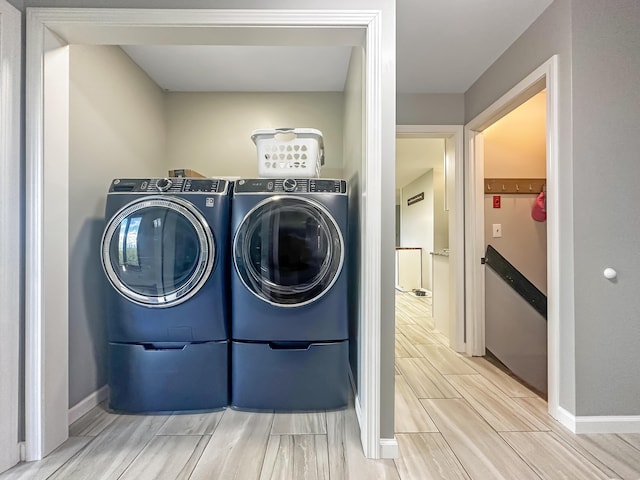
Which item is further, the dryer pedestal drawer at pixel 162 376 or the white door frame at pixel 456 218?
the white door frame at pixel 456 218

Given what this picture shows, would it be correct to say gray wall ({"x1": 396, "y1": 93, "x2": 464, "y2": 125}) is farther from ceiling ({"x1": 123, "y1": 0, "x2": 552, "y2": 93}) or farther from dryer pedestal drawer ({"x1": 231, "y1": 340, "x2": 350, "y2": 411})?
dryer pedestal drawer ({"x1": 231, "y1": 340, "x2": 350, "y2": 411})

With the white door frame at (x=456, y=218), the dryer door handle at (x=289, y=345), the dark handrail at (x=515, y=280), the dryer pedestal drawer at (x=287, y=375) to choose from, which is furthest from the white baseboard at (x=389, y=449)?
the dark handrail at (x=515, y=280)

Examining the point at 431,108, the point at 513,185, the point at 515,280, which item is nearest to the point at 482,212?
the point at 513,185

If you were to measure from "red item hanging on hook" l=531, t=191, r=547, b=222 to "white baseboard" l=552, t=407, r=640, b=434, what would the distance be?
1.63 meters

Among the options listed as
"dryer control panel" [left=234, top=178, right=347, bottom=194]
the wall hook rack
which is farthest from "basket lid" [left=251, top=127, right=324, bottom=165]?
the wall hook rack

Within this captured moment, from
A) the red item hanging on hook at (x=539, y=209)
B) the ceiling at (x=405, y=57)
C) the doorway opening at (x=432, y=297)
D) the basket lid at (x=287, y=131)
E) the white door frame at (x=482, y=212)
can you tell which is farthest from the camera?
the red item hanging on hook at (x=539, y=209)

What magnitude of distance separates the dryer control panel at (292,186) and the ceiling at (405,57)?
3.27ft

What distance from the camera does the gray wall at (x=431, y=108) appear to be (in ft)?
9.39

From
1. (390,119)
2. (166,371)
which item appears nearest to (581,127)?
(390,119)

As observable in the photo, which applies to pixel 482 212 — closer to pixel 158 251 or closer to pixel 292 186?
pixel 292 186

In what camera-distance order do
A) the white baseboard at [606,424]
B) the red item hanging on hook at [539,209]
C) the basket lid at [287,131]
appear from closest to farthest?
1. the white baseboard at [606,424]
2. the basket lid at [287,131]
3. the red item hanging on hook at [539,209]

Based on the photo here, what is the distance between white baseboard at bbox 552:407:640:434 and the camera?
1596 mm

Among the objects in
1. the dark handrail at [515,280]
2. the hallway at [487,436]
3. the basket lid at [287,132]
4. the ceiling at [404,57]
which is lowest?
the hallway at [487,436]

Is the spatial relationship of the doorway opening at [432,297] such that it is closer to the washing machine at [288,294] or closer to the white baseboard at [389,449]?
the white baseboard at [389,449]
